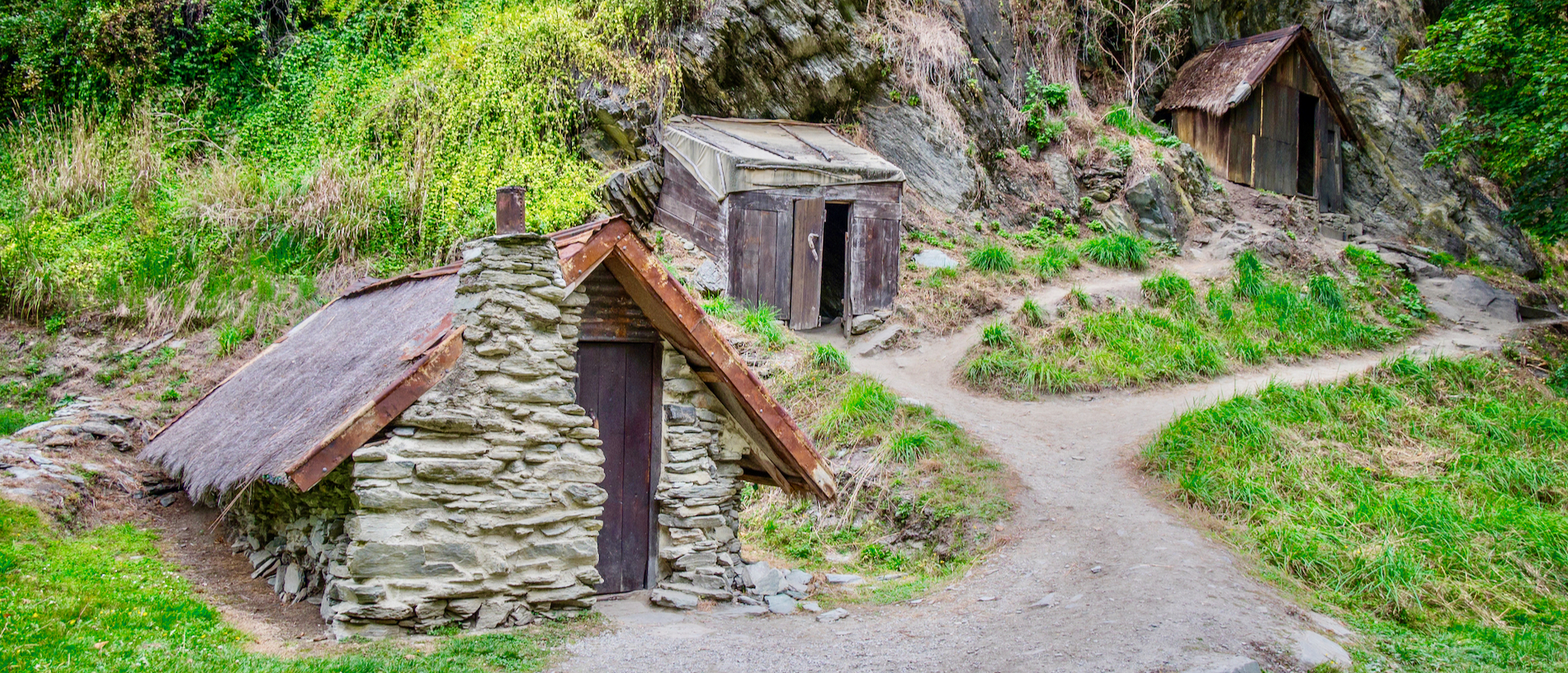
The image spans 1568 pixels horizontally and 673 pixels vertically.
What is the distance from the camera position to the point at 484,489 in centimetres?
617

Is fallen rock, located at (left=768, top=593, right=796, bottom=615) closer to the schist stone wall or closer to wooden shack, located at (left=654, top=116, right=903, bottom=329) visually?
the schist stone wall

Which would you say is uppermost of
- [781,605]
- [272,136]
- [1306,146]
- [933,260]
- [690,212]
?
[1306,146]

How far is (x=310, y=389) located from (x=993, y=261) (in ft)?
38.5

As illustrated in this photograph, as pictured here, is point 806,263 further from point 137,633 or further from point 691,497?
point 137,633

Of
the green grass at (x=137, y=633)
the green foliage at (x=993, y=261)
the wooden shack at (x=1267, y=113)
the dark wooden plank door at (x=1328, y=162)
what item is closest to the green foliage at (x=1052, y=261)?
the green foliage at (x=993, y=261)

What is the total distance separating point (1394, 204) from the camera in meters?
22.4

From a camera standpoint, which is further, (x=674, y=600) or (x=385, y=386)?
→ (x=674, y=600)

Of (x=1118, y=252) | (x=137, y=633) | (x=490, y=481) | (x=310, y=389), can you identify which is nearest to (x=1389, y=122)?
(x=1118, y=252)

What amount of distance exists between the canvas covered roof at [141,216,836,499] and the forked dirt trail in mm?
1406

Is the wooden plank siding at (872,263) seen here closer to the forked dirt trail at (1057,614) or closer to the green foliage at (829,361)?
the green foliage at (829,361)

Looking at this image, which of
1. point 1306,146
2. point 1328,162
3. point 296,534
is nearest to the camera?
point 296,534

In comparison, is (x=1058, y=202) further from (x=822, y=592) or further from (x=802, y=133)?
(x=822, y=592)

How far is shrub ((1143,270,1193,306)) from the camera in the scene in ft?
49.1

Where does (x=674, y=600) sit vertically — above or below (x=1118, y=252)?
below
